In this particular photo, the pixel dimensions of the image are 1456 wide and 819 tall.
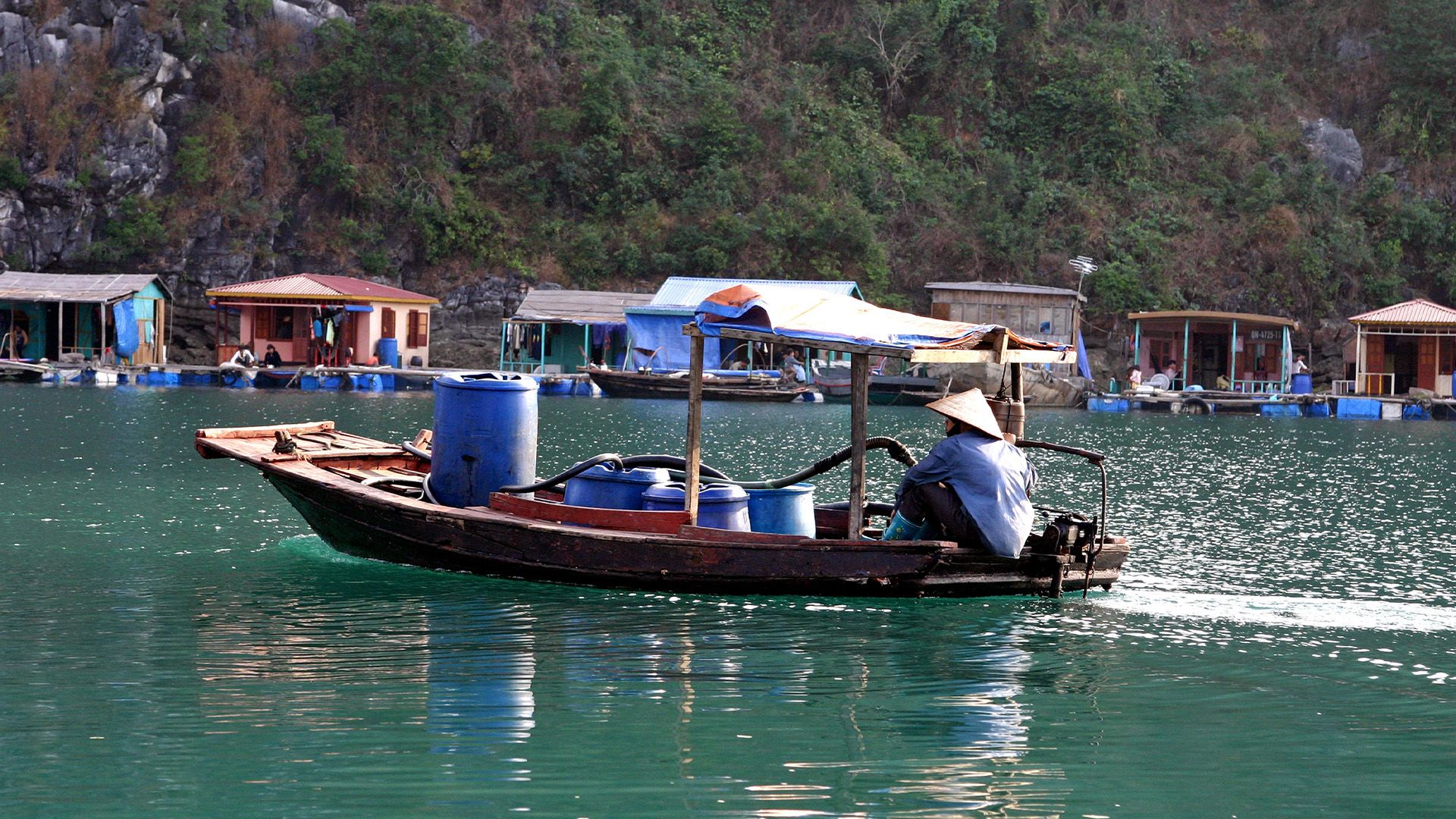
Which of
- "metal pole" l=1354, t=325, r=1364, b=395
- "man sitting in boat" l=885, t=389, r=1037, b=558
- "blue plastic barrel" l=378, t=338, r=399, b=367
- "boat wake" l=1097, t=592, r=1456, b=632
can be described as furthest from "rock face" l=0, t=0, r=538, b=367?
"man sitting in boat" l=885, t=389, r=1037, b=558

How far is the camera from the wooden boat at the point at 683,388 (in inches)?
1644

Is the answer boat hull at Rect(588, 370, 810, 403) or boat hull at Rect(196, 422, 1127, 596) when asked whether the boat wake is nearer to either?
boat hull at Rect(196, 422, 1127, 596)

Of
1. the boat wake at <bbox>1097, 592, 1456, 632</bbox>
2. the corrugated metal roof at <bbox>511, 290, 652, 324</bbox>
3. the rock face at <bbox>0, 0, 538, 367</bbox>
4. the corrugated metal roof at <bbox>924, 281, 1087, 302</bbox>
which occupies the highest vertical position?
the rock face at <bbox>0, 0, 538, 367</bbox>

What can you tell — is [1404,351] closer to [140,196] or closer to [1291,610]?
[1291,610]

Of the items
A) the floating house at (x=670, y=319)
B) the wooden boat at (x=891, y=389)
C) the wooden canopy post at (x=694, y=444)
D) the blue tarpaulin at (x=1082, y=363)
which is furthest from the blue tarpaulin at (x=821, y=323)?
the blue tarpaulin at (x=1082, y=363)

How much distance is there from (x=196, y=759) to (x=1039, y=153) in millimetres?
52613

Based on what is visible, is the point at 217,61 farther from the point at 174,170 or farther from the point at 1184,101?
the point at 1184,101

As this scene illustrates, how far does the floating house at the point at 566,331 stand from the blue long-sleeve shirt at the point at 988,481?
1334 inches

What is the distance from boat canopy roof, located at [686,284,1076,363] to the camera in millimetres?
10352

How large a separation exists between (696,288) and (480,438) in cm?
3280

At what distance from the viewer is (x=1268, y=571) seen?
527 inches

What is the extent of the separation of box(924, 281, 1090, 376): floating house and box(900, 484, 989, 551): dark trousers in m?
34.3

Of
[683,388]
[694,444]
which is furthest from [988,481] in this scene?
[683,388]

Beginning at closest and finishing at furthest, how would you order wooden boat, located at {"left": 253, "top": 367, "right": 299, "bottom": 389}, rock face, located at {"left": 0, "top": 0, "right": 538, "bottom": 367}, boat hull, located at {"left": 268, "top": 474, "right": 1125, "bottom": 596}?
boat hull, located at {"left": 268, "top": 474, "right": 1125, "bottom": 596}
wooden boat, located at {"left": 253, "top": 367, "right": 299, "bottom": 389}
rock face, located at {"left": 0, "top": 0, "right": 538, "bottom": 367}
